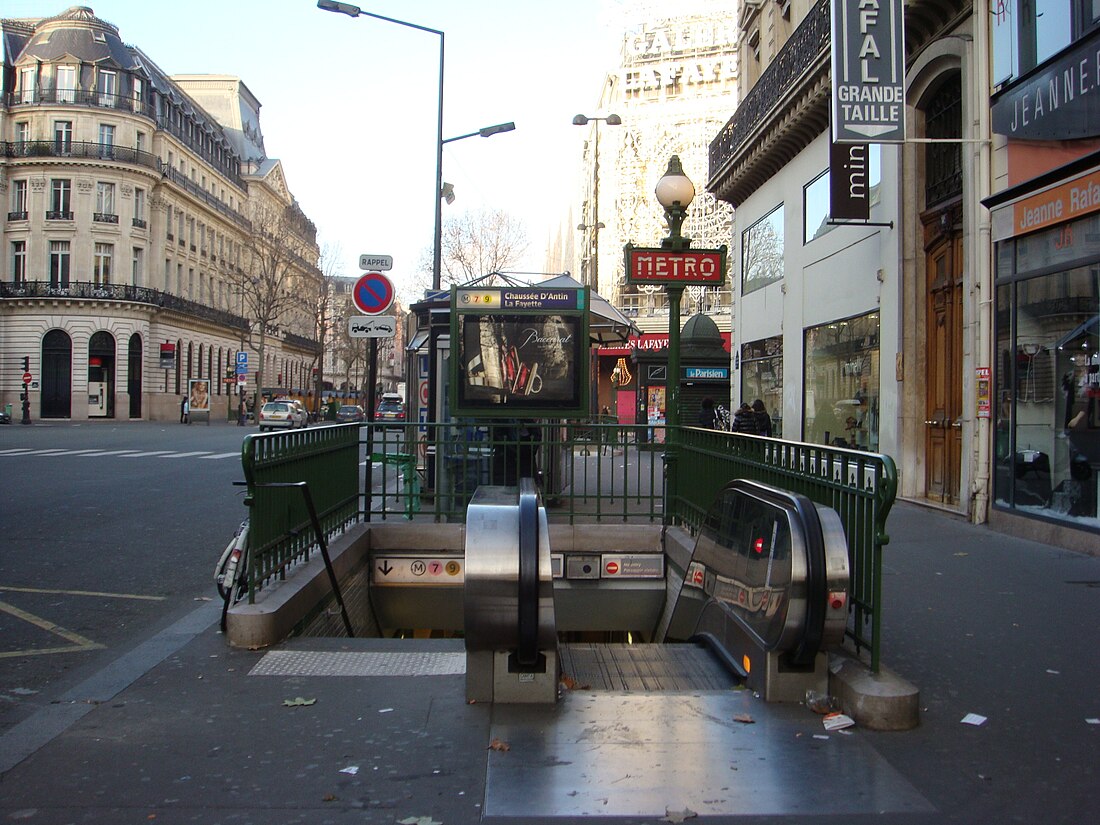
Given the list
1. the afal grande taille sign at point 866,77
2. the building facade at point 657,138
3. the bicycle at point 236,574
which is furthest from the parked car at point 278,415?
the bicycle at point 236,574

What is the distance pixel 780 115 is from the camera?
1742cm

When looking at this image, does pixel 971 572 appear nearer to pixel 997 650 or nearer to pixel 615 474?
pixel 997 650

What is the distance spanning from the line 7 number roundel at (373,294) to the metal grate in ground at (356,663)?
20.4 ft

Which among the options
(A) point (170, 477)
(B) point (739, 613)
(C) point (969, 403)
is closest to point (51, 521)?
(A) point (170, 477)

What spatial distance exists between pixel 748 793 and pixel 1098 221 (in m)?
7.50

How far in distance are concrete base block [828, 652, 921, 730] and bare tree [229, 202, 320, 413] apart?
55914 mm

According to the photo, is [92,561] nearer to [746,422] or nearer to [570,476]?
[570,476]

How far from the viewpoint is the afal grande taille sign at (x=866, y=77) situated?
11.4 metres

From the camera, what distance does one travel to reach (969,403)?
10.9 m

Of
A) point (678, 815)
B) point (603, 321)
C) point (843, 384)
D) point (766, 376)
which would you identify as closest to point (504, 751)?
point (678, 815)

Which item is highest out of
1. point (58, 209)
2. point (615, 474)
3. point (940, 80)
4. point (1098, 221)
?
point (58, 209)

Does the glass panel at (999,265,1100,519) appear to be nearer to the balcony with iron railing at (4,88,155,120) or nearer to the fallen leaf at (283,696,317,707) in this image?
the fallen leaf at (283,696,317,707)

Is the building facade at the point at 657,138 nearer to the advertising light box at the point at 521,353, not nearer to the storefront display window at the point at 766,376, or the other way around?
the storefront display window at the point at 766,376

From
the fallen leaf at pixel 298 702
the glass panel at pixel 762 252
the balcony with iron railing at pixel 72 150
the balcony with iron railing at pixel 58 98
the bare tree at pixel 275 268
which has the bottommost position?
the fallen leaf at pixel 298 702
